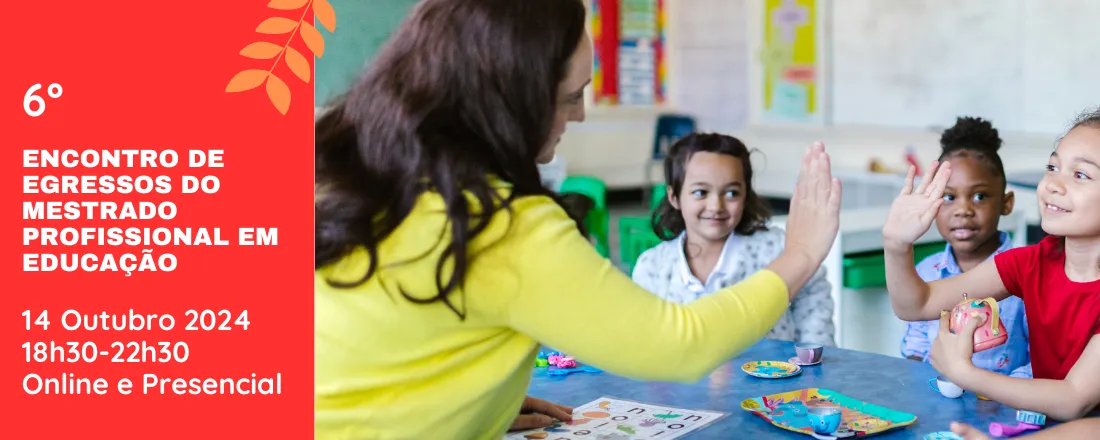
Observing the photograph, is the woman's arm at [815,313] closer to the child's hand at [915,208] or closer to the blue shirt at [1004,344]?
the blue shirt at [1004,344]

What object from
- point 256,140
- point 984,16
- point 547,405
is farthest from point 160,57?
point 984,16

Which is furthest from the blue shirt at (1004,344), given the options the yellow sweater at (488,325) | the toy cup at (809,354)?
the yellow sweater at (488,325)

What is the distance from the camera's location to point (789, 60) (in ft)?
26.3

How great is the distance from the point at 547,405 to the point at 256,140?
0.77 m

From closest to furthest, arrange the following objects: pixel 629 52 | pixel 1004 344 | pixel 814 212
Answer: pixel 814 212 < pixel 1004 344 < pixel 629 52

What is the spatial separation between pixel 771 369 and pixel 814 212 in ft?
→ 1.74

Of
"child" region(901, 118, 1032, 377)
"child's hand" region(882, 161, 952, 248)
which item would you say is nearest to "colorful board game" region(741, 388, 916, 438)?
"child's hand" region(882, 161, 952, 248)

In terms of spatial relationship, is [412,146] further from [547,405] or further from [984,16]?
[984,16]

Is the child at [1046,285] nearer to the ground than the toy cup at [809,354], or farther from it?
farther from it

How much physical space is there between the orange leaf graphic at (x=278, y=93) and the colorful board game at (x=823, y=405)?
3.20ft

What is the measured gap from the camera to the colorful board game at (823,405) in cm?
151

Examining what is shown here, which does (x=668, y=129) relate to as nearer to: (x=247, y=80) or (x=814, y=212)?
(x=247, y=80)

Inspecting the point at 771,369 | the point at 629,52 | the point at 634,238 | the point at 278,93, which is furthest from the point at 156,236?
the point at 629,52

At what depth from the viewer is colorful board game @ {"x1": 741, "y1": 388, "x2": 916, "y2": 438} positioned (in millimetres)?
1512
